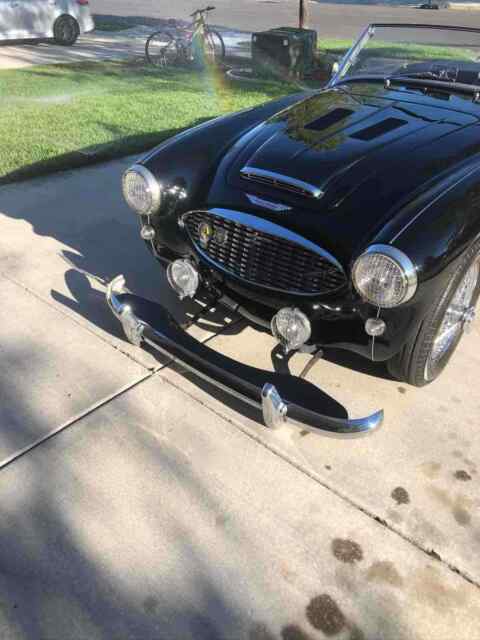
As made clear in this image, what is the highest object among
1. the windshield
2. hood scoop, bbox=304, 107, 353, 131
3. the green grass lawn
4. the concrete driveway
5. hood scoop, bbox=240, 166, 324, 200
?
the windshield

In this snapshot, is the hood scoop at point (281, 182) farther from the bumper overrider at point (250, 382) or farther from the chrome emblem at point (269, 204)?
the bumper overrider at point (250, 382)

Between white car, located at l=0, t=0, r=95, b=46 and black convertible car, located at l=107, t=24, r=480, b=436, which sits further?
white car, located at l=0, t=0, r=95, b=46

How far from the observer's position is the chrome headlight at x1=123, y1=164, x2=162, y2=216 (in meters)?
2.69

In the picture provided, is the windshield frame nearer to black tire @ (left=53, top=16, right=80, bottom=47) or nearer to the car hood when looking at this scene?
the car hood

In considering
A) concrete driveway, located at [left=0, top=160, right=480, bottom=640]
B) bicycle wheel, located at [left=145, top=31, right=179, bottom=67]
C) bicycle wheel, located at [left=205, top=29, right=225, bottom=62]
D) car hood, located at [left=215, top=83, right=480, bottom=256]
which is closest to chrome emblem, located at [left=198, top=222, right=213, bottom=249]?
car hood, located at [left=215, top=83, right=480, bottom=256]

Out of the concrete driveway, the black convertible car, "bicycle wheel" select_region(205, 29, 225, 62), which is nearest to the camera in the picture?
the concrete driveway

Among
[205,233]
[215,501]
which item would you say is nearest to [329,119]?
[205,233]

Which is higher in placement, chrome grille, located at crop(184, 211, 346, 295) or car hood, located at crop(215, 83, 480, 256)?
car hood, located at crop(215, 83, 480, 256)

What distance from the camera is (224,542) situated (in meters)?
2.01

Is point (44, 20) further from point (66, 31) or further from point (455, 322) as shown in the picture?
point (455, 322)

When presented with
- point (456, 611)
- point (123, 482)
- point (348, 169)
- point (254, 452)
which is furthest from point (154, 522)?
point (348, 169)

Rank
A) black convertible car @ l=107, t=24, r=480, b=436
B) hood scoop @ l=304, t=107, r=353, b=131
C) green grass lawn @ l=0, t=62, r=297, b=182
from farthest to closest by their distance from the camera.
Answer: green grass lawn @ l=0, t=62, r=297, b=182 → hood scoop @ l=304, t=107, r=353, b=131 → black convertible car @ l=107, t=24, r=480, b=436

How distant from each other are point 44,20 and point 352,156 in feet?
36.1

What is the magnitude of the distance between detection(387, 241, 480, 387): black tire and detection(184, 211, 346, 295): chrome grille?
420mm
